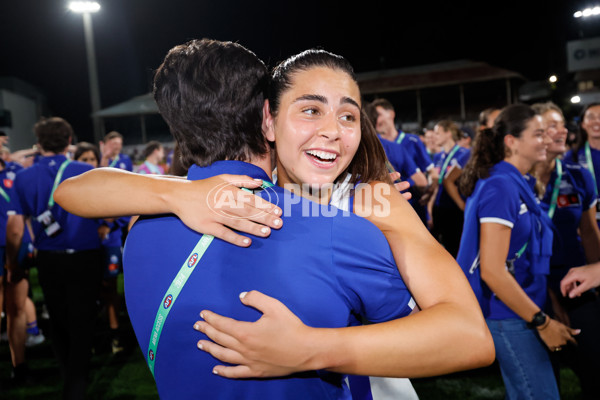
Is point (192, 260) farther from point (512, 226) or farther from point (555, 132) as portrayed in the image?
point (555, 132)

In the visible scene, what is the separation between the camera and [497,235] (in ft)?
8.16

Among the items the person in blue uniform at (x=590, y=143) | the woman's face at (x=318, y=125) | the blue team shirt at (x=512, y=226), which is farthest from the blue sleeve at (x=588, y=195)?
the woman's face at (x=318, y=125)

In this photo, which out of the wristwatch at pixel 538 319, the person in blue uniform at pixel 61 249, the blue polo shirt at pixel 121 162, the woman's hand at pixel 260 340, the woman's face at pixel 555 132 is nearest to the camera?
the woman's hand at pixel 260 340

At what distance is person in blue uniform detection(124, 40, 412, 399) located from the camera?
1.03m

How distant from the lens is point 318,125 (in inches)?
53.6

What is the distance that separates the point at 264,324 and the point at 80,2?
13715 millimetres

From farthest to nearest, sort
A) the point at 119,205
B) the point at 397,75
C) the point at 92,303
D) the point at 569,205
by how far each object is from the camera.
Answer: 1. the point at 397,75
2. the point at 92,303
3. the point at 569,205
4. the point at 119,205

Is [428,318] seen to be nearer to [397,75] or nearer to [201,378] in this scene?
[201,378]

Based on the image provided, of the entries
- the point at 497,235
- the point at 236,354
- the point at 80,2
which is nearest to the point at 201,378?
the point at 236,354

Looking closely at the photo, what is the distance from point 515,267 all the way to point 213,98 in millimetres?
2156

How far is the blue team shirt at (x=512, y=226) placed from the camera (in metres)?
2.52

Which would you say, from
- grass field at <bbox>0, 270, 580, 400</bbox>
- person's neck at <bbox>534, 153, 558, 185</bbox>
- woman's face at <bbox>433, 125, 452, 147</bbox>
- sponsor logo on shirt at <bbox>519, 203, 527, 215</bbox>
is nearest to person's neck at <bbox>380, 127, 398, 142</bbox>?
woman's face at <bbox>433, 125, 452, 147</bbox>

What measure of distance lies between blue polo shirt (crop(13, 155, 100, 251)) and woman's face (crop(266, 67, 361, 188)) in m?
3.07

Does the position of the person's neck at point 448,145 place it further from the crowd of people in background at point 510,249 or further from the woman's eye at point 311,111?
the woman's eye at point 311,111
